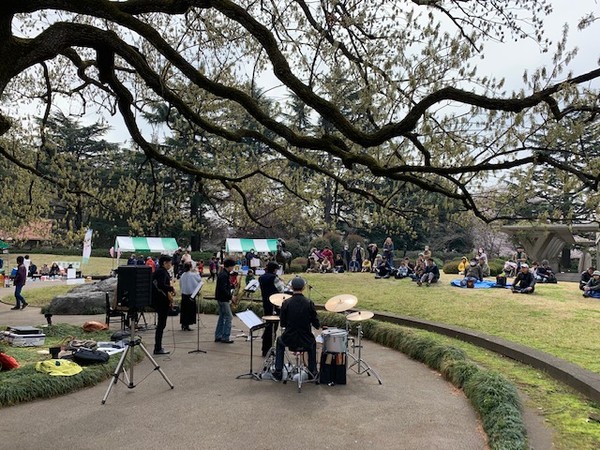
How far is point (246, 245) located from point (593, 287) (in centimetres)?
2025

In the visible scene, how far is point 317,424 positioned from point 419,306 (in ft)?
30.5

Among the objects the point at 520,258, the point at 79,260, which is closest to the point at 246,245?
the point at 520,258

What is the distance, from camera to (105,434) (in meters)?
5.47

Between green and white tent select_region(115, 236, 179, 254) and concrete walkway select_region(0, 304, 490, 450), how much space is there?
21.9 m

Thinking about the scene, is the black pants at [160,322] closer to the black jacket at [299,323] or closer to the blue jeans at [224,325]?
the blue jeans at [224,325]

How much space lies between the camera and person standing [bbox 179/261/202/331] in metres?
12.1

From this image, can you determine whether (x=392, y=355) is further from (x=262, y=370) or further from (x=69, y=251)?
(x=69, y=251)

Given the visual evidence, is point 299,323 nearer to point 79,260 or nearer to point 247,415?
point 247,415

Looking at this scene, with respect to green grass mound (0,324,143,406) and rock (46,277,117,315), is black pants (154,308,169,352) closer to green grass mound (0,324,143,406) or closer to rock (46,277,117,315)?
green grass mound (0,324,143,406)

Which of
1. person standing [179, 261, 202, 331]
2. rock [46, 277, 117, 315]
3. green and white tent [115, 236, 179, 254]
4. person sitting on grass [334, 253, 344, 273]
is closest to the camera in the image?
person standing [179, 261, 202, 331]

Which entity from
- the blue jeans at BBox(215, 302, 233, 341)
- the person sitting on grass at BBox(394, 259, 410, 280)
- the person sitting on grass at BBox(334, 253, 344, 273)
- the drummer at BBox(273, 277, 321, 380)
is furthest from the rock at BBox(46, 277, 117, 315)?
the person sitting on grass at BBox(334, 253, 344, 273)

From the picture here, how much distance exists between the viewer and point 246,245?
1258 inches

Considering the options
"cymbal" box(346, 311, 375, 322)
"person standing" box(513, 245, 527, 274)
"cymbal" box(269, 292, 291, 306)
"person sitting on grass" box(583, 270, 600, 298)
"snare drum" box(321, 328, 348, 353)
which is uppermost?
"person standing" box(513, 245, 527, 274)

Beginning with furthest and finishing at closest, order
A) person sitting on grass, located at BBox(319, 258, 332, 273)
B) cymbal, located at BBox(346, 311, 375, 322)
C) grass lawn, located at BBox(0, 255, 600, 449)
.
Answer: person sitting on grass, located at BBox(319, 258, 332, 273)
cymbal, located at BBox(346, 311, 375, 322)
grass lawn, located at BBox(0, 255, 600, 449)
